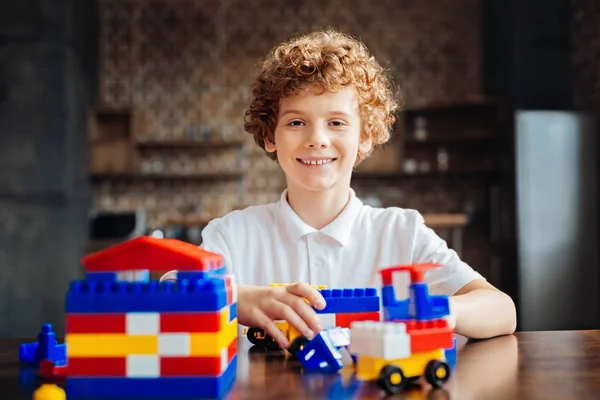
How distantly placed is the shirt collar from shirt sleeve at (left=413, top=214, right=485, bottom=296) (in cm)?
15

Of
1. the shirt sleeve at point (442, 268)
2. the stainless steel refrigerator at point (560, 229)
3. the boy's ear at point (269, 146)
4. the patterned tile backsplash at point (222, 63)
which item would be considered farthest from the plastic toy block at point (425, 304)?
the patterned tile backsplash at point (222, 63)

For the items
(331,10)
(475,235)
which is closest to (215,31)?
(331,10)

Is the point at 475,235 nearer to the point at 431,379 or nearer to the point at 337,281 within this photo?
the point at 337,281

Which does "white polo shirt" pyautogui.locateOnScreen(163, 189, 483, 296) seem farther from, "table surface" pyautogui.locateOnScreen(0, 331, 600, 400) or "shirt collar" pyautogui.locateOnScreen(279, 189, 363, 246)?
"table surface" pyautogui.locateOnScreen(0, 331, 600, 400)

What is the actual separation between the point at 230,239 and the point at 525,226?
3.57 metres

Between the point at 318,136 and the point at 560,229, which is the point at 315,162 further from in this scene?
the point at 560,229

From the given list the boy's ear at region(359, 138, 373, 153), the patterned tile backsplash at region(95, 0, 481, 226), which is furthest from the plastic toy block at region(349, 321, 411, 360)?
the patterned tile backsplash at region(95, 0, 481, 226)

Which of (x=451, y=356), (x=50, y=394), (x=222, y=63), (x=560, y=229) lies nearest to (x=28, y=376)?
(x=50, y=394)

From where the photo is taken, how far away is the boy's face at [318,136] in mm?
1341

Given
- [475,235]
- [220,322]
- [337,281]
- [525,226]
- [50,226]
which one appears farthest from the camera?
[475,235]

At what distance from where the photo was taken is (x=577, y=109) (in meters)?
5.08

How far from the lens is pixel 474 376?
2.48 ft

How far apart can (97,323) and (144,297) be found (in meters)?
0.06

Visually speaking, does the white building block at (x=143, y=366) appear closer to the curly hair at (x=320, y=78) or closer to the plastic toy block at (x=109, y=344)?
the plastic toy block at (x=109, y=344)
